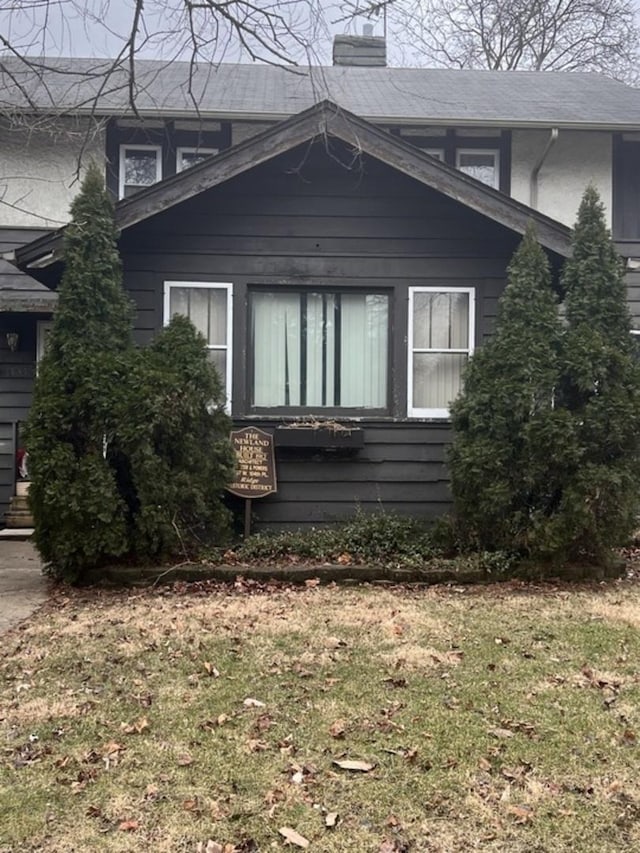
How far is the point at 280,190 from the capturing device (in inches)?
307

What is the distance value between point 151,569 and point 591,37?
19605mm

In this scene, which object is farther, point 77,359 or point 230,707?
point 77,359

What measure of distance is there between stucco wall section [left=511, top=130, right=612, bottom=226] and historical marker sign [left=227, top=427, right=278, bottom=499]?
5.66 meters

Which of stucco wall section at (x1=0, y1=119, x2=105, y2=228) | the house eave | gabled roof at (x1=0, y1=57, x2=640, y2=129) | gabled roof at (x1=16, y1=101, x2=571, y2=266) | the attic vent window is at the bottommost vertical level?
gabled roof at (x1=16, y1=101, x2=571, y2=266)

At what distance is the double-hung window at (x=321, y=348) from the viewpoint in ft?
25.9

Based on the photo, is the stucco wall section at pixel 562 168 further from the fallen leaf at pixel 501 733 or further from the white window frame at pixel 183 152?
the fallen leaf at pixel 501 733

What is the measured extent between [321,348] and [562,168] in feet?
16.8

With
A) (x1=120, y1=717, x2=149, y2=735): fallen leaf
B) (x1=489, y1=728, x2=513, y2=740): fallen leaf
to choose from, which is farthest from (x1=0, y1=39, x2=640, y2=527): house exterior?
(x1=489, y1=728, x2=513, y2=740): fallen leaf

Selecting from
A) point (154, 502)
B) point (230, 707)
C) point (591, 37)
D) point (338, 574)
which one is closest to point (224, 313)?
point (154, 502)

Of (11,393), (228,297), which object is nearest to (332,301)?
(228,297)

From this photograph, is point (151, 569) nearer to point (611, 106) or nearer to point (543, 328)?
point (543, 328)

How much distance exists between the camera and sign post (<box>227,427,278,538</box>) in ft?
24.0

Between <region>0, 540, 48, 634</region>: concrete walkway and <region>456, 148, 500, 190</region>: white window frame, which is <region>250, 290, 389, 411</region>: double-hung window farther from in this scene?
<region>456, 148, 500, 190</region>: white window frame

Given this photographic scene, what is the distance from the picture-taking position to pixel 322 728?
3.44 meters
